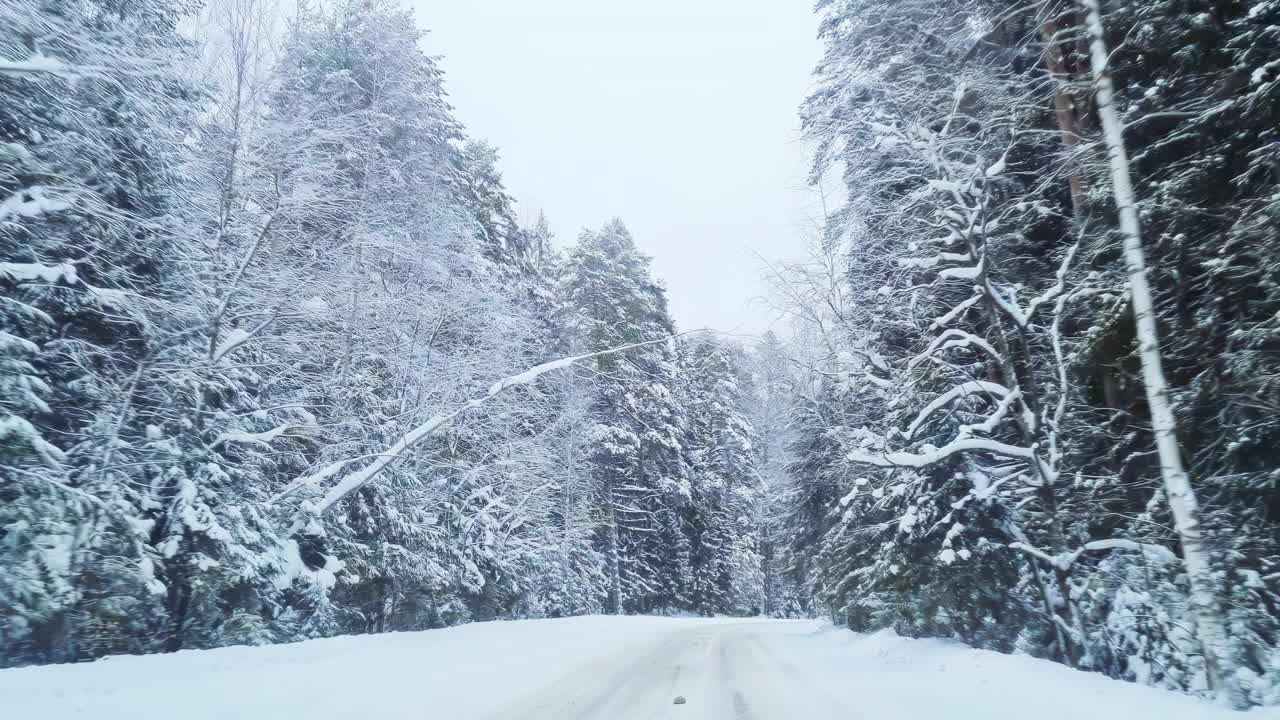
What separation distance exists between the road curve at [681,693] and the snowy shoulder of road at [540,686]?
2cm

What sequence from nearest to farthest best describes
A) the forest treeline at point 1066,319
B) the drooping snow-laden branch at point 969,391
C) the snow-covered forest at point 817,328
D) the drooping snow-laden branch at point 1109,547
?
the forest treeline at point 1066,319 < the snow-covered forest at point 817,328 < the drooping snow-laden branch at point 1109,547 < the drooping snow-laden branch at point 969,391

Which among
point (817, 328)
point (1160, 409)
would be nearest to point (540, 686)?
point (1160, 409)

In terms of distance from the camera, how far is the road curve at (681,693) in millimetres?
5918

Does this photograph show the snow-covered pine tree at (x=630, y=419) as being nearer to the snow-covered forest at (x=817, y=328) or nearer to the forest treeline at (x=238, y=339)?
the forest treeline at (x=238, y=339)

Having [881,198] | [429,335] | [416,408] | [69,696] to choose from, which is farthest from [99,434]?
[881,198]

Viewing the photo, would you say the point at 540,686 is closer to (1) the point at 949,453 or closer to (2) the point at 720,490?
(1) the point at 949,453

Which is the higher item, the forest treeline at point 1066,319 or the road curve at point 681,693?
the forest treeline at point 1066,319

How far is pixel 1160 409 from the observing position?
5.61 m

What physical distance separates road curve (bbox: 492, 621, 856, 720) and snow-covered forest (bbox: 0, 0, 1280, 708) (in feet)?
10.3

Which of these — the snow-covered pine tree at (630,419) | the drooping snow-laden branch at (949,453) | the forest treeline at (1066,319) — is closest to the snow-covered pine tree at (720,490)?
the snow-covered pine tree at (630,419)

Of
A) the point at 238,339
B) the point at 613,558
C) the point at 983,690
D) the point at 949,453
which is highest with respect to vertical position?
the point at 238,339

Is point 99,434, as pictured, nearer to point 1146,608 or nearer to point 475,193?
point 1146,608

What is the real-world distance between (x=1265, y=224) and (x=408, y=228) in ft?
47.0

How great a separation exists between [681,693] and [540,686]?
60.9 inches
